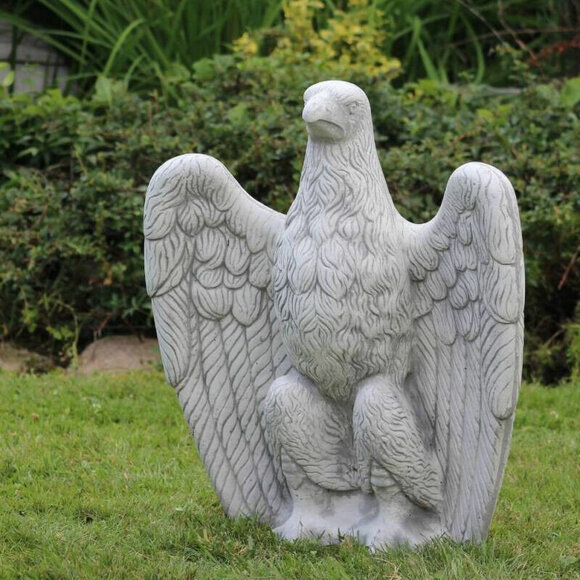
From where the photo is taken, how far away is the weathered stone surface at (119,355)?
6047 mm

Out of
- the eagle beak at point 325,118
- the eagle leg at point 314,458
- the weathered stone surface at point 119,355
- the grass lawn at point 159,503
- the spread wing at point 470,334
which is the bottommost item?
the weathered stone surface at point 119,355

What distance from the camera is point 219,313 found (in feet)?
12.2

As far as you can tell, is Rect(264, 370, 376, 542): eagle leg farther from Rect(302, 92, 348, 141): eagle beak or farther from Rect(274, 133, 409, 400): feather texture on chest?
Rect(302, 92, 348, 141): eagle beak

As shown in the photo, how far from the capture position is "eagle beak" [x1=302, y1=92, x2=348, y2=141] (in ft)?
11.2

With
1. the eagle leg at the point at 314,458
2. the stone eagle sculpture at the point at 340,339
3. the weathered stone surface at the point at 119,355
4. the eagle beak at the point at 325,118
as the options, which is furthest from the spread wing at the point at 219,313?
the weathered stone surface at the point at 119,355

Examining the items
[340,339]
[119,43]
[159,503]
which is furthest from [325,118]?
[119,43]

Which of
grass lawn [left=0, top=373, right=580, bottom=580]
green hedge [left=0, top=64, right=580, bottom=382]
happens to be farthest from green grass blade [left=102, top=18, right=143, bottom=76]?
grass lawn [left=0, top=373, right=580, bottom=580]

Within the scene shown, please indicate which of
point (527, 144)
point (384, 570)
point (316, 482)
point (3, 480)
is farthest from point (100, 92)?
point (384, 570)

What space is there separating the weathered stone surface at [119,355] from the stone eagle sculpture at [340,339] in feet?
7.61

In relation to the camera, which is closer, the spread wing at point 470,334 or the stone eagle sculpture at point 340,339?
the spread wing at point 470,334

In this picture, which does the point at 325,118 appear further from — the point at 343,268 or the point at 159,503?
the point at 159,503

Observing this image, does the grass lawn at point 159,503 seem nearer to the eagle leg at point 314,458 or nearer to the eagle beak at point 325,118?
the eagle leg at point 314,458

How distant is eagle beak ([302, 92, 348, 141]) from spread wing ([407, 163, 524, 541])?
375 millimetres

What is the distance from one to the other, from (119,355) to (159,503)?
207 centimetres
